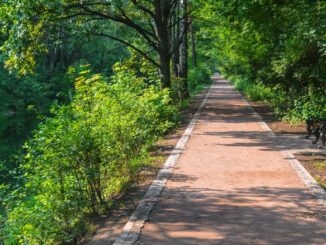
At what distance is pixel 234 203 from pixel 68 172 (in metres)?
2.62

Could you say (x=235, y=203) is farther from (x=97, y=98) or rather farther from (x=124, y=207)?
(x=97, y=98)

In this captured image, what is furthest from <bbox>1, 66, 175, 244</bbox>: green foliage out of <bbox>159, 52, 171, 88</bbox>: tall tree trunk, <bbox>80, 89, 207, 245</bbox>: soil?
<bbox>159, 52, 171, 88</bbox>: tall tree trunk

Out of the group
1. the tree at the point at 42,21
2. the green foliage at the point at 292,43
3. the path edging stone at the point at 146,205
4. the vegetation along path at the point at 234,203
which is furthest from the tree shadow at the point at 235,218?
the tree at the point at 42,21

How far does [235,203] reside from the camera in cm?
700

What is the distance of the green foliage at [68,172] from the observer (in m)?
6.12

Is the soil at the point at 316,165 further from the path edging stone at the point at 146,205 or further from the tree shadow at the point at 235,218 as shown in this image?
the path edging stone at the point at 146,205

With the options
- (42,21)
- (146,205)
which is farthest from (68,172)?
(42,21)

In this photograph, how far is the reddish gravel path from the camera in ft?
18.5

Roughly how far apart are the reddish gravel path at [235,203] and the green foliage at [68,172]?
109 centimetres

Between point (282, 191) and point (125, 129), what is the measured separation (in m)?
3.19

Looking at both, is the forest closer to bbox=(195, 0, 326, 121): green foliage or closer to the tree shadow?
bbox=(195, 0, 326, 121): green foliage

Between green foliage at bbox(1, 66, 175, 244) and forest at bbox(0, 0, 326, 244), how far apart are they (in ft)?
0.05

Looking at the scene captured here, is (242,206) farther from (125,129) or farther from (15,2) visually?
(15,2)

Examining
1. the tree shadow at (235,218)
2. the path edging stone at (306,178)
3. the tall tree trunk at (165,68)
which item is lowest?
the path edging stone at (306,178)
